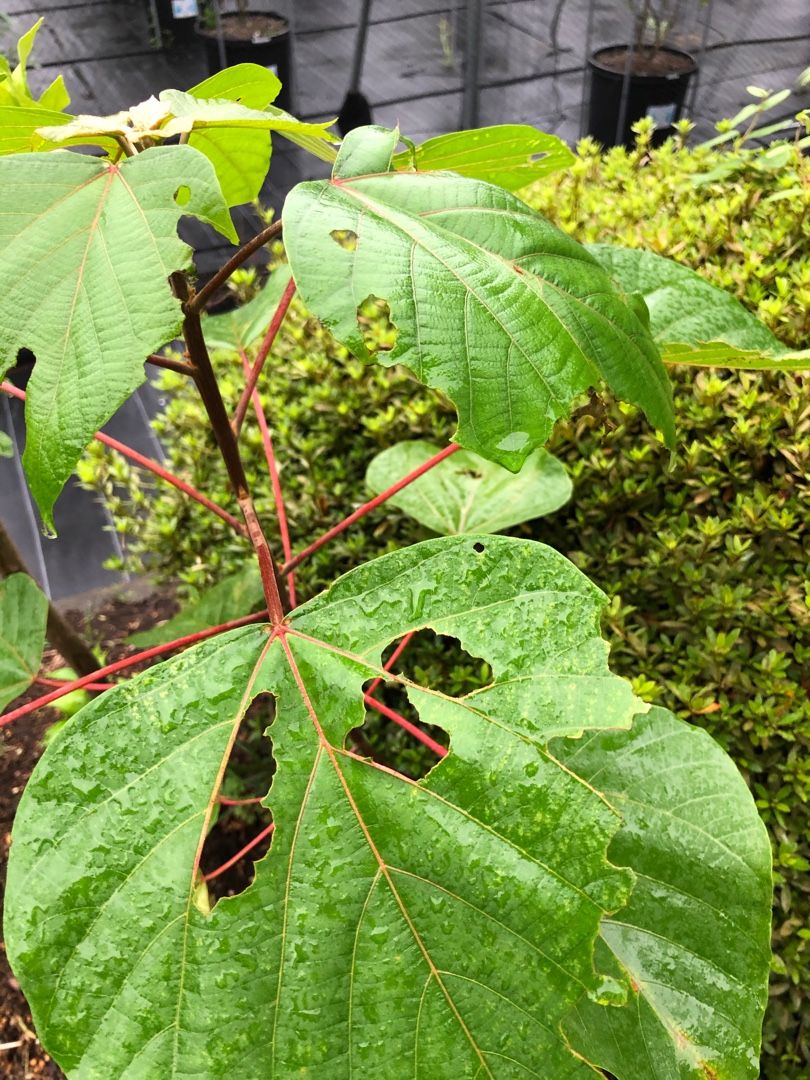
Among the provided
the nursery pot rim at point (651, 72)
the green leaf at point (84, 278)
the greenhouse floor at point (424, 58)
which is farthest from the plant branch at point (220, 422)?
the nursery pot rim at point (651, 72)

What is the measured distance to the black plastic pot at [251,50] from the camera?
491 cm

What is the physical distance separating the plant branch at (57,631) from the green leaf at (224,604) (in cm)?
11

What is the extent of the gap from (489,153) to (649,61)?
4602mm

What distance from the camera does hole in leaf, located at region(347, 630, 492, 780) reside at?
4.80 feet

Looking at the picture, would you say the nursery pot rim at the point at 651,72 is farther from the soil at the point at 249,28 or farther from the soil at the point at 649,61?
the soil at the point at 249,28

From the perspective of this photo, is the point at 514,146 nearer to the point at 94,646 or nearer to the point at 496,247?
the point at 496,247

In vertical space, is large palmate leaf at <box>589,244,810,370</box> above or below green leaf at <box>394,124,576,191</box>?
below

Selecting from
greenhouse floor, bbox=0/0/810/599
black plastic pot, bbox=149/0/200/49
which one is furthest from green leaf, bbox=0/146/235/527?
black plastic pot, bbox=149/0/200/49

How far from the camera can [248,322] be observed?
61.0 inches

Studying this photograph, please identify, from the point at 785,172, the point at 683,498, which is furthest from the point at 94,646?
the point at 785,172

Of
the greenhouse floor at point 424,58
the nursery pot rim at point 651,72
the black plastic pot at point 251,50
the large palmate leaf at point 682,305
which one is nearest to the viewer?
the large palmate leaf at point 682,305

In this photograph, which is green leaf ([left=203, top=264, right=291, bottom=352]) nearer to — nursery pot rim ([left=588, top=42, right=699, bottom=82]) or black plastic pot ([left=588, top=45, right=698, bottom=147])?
black plastic pot ([left=588, top=45, right=698, bottom=147])

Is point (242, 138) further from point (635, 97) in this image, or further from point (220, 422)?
point (635, 97)

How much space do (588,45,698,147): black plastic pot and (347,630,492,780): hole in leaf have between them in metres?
4.11
